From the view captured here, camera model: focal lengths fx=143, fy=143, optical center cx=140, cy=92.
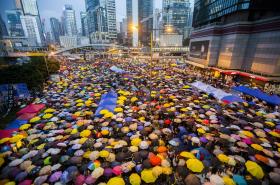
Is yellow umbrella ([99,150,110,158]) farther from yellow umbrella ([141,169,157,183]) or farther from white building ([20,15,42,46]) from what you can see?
white building ([20,15,42,46])

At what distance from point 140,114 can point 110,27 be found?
13902cm

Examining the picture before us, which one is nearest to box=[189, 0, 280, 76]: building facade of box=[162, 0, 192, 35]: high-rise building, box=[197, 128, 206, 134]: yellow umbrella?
box=[197, 128, 206, 134]: yellow umbrella

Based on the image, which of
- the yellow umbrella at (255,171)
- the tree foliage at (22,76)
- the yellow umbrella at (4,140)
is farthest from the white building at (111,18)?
the yellow umbrella at (255,171)

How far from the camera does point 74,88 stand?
22391mm

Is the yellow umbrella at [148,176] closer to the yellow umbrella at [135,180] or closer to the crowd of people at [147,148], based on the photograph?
the crowd of people at [147,148]

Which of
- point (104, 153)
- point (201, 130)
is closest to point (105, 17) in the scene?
point (201, 130)

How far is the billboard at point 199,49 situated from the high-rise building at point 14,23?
178m

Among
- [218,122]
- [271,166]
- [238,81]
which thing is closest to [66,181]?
[271,166]

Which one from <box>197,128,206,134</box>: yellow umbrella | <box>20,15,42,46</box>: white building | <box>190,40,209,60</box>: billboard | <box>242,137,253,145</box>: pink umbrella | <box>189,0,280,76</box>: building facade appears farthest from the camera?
<box>20,15,42,46</box>: white building

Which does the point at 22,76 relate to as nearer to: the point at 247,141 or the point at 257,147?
the point at 247,141

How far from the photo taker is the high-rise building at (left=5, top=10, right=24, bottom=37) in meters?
146

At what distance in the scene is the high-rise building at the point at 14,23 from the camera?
14625 centimetres

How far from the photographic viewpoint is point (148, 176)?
6918 millimetres

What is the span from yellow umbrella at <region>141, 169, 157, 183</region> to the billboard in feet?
115
